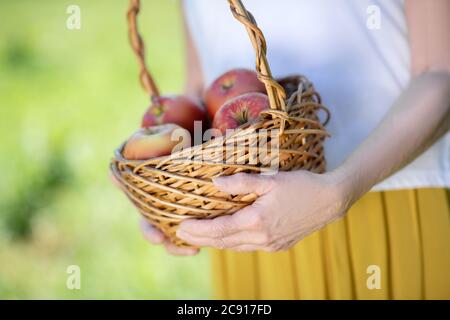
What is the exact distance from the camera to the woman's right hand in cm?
98

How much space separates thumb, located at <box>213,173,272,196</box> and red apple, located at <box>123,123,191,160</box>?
0.41 feet

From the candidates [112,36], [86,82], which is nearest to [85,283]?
[86,82]

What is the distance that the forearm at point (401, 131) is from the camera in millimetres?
873

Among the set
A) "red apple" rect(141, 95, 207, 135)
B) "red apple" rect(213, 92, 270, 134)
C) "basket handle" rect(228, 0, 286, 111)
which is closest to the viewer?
"basket handle" rect(228, 0, 286, 111)

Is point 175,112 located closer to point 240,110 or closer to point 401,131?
point 240,110

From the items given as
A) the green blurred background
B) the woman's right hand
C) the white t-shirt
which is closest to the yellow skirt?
the white t-shirt

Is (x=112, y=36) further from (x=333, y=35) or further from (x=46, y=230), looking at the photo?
(x=333, y=35)

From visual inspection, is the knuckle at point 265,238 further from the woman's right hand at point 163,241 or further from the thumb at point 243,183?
the woman's right hand at point 163,241

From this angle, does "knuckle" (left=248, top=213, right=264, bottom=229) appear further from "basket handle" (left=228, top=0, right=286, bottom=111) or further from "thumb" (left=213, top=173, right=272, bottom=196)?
"basket handle" (left=228, top=0, right=286, bottom=111)

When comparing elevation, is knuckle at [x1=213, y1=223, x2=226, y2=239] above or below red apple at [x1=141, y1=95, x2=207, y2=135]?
below

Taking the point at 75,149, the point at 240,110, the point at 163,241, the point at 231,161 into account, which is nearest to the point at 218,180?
the point at 231,161

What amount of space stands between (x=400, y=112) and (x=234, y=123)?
0.26 m

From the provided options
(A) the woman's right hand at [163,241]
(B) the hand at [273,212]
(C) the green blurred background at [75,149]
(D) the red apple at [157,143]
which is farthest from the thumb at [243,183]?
(C) the green blurred background at [75,149]

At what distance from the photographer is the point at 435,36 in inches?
35.5
